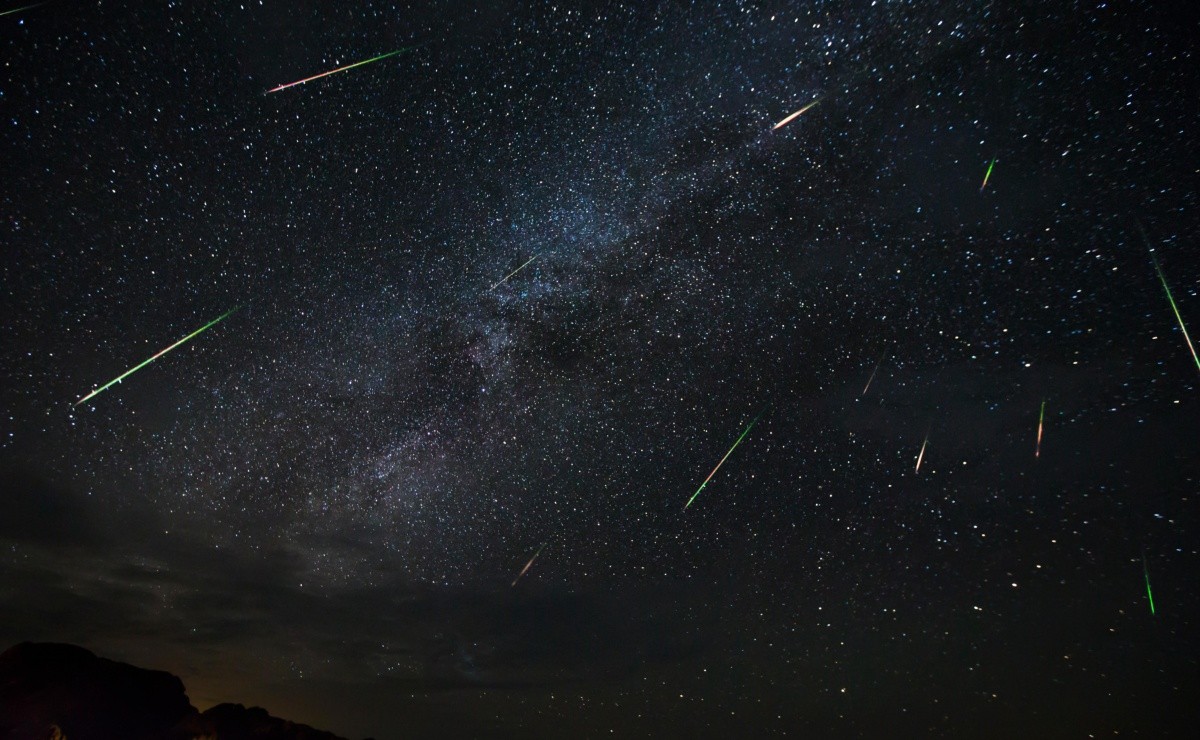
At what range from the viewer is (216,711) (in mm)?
9625

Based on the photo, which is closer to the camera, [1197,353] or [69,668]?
[69,668]

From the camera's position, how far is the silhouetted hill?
6996 millimetres

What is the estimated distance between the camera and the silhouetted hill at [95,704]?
700 centimetres

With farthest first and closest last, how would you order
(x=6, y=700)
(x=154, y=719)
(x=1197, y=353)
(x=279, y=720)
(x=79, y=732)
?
1. (x=279, y=720)
2. (x=1197, y=353)
3. (x=154, y=719)
4. (x=79, y=732)
5. (x=6, y=700)

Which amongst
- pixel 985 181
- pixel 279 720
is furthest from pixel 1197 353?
pixel 279 720

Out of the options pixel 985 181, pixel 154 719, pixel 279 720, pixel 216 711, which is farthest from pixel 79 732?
pixel 985 181

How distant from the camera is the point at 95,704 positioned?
7.75m

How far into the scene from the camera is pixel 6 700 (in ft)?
22.4

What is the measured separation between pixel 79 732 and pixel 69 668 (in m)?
0.86

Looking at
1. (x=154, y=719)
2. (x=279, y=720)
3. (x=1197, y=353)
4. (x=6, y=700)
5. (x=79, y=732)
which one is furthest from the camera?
(x=279, y=720)

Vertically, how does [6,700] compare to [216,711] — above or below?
above

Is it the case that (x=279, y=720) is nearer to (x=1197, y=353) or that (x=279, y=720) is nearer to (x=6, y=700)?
(x=6, y=700)

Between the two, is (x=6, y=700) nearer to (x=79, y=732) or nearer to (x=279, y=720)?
(x=79, y=732)

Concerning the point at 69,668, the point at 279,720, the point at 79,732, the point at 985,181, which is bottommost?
the point at 279,720
